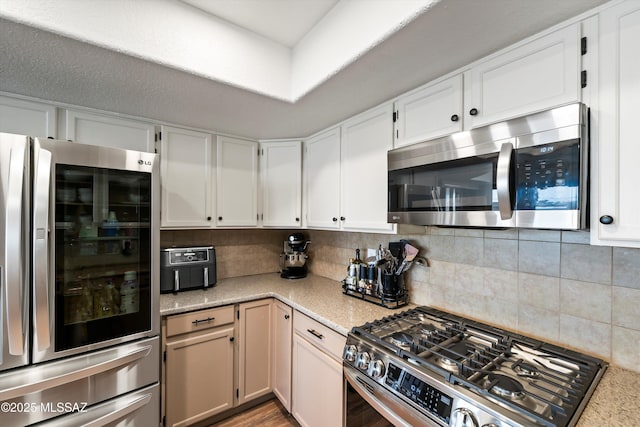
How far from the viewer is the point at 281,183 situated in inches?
100.0

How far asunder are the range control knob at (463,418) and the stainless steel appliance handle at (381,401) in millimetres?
138

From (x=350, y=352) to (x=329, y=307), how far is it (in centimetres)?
43

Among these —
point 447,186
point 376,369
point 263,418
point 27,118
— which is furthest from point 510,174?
point 27,118

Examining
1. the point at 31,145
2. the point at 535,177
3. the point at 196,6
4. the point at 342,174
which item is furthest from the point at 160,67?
the point at 535,177

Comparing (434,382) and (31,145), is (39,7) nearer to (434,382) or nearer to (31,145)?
(31,145)

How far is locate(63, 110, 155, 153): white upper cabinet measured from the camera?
5.78 feet

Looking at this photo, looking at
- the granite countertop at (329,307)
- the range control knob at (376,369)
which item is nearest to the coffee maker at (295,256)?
the granite countertop at (329,307)

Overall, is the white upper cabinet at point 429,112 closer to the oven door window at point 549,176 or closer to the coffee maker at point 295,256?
the oven door window at point 549,176

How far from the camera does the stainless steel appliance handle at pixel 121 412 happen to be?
1355 mm

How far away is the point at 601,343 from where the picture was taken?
114 cm

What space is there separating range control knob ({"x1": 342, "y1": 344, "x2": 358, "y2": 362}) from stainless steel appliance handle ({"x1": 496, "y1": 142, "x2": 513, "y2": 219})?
88cm

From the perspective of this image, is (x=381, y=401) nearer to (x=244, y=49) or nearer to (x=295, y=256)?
(x=295, y=256)

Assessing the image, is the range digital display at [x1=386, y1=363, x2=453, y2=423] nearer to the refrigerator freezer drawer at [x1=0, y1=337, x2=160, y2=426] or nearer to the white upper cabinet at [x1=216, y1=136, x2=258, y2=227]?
the refrigerator freezer drawer at [x1=0, y1=337, x2=160, y2=426]

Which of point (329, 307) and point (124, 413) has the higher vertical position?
point (329, 307)
